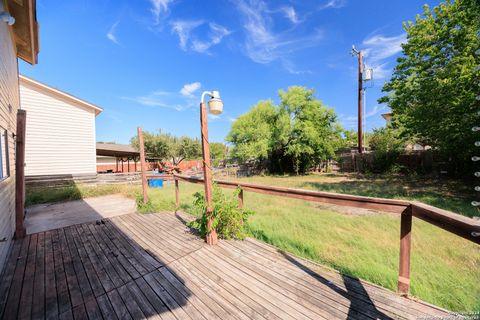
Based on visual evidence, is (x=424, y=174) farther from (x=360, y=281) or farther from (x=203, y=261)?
(x=203, y=261)

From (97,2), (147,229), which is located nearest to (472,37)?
(147,229)

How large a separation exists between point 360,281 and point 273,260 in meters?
0.93

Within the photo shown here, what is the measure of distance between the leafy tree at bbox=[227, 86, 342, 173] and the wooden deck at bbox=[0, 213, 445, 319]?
41.1 feet

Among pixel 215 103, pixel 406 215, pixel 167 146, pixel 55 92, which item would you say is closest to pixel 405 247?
pixel 406 215

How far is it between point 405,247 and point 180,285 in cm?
213

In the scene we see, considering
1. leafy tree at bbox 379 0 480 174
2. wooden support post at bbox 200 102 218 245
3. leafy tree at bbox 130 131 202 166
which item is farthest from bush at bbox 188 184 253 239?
leafy tree at bbox 130 131 202 166

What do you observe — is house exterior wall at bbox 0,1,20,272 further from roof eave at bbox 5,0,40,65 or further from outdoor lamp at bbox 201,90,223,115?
outdoor lamp at bbox 201,90,223,115

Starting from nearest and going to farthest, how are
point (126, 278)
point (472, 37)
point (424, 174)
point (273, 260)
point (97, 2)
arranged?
point (126, 278) → point (273, 260) → point (472, 37) → point (97, 2) → point (424, 174)

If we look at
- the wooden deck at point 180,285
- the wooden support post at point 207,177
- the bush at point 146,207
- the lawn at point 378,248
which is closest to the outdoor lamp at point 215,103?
the wooden support post at point 207,177

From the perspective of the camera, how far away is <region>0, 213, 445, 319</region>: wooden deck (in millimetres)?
1597

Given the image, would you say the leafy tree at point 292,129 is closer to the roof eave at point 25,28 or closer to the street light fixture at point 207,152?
the roof eave at point 25,28

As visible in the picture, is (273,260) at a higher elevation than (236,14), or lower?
lower

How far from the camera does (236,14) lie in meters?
9.23

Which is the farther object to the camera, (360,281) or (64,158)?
(64,158)
